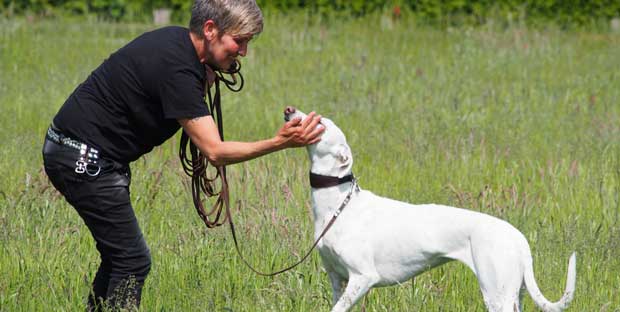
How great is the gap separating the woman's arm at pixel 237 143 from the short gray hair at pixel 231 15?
0.43 meters

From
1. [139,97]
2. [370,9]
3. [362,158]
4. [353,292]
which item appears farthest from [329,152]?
[370,9]

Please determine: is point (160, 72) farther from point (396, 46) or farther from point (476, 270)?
point (396, 46)

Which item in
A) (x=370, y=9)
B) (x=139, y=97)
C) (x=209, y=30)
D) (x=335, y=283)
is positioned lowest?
(x=370, y=9)

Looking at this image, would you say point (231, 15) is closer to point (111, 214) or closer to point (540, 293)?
point (111, 214)

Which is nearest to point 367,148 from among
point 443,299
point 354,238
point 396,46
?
point 443,299

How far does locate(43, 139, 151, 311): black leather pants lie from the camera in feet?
14.9

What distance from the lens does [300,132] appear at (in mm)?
4344

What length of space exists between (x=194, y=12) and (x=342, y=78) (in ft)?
23.2

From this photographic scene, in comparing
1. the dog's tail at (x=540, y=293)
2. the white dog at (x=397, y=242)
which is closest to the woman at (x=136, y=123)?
the white dog at (x=397, y=242)

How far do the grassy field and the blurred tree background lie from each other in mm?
645

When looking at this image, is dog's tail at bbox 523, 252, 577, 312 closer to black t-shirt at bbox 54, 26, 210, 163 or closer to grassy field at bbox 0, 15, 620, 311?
grassy field at bbox 0, 15, 620, 311

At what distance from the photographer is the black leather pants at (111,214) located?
178 inches

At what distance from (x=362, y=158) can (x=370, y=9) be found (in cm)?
809

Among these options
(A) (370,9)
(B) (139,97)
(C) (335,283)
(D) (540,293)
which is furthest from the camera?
(A) (370,9)
